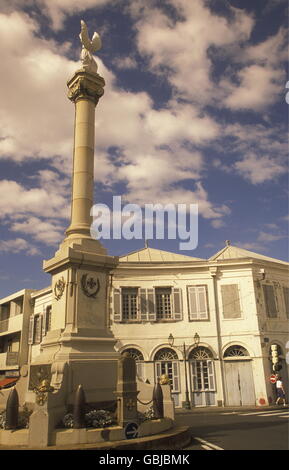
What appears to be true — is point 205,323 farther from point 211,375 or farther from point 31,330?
point 31,330

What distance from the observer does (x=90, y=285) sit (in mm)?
10953

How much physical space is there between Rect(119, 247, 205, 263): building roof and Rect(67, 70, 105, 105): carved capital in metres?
13.9

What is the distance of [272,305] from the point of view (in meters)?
23.8

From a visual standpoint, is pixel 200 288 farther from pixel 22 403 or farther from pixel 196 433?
pixel 22 403

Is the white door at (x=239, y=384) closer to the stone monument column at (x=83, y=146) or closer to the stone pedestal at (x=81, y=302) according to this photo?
the stone pedestal at (x=81, y=302)

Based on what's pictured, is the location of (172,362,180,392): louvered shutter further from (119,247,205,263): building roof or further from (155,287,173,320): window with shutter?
(119,247,205,263): building roof

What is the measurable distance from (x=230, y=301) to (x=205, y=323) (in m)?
2.02

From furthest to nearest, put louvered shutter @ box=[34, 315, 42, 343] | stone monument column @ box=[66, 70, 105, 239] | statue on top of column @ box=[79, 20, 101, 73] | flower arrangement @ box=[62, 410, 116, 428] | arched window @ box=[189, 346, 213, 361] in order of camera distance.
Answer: louvered shutter @ box=[34, 315, 42, 343]
arched window @ box=[189, 346, 213, 361]
statue on top of column @ box=[79, 20, 101, 73]
stone monument column @ box=[66, 70, 105, 239]
flower arrangement @ box=[62, 410, 116, 428]

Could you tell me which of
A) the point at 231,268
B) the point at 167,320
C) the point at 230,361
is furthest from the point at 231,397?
the point at 231,268

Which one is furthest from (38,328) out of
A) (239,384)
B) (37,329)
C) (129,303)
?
(239,384)

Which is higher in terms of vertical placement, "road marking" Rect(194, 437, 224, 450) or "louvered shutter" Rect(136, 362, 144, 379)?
"louvered shutter" Rect(136, 362, 144, 379)

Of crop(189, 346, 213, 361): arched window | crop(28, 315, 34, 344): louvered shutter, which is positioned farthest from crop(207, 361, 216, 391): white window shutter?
crop(28, 315, 34, 344): louvered shutter

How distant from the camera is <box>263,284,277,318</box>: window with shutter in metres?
23.6

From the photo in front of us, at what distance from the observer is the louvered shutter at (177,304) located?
23625 mm
